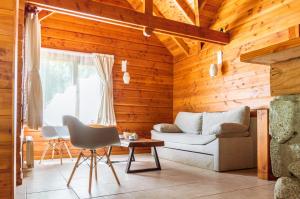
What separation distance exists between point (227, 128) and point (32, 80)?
2844 mm

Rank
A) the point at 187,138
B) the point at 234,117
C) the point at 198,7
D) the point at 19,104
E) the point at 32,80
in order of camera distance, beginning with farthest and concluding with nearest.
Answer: the point at 198,7, the point at 187,138, the point at 234,117, the point at 32,80, the point at 19,104

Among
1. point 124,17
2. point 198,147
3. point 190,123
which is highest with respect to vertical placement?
point 124,17

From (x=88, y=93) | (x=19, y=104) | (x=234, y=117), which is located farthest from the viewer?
(x=88, y=93)

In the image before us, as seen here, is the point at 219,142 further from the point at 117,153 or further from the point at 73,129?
the point at 117,153

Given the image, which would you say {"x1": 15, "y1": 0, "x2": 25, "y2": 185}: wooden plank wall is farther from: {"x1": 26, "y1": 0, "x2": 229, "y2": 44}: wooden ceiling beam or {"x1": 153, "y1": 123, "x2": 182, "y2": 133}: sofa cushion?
{"x1": 153, "y1": 123, "x2": 182, "y2": 133}: sofa cushion

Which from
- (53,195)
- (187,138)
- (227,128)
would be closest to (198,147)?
(187,138)

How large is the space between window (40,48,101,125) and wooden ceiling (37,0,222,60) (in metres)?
1.42

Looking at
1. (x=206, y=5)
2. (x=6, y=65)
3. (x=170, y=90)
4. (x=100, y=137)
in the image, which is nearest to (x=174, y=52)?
(x=170, y=90)

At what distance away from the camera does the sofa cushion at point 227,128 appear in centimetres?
355

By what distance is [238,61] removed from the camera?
445cm

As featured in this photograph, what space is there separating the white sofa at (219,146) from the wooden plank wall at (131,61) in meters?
1.38

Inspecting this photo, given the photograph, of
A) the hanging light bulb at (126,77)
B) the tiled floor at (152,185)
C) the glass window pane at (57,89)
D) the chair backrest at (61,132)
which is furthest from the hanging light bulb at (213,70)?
the chair backrest at (61,132)

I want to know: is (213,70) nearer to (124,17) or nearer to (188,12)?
(188,12)

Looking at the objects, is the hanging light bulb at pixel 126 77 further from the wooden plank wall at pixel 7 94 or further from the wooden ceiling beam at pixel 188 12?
the wooden plank wall at pixel 7 94
